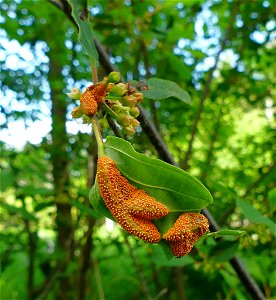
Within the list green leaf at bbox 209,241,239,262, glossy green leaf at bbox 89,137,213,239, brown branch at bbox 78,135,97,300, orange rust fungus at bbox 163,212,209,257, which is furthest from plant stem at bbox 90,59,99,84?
brown branch at bbox 78,135,97,300

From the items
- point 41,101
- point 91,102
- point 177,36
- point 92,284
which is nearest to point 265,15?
point 177,36

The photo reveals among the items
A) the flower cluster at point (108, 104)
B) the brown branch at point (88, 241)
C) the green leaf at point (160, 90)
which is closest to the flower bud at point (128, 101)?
the flower cluster at point (108, 104)

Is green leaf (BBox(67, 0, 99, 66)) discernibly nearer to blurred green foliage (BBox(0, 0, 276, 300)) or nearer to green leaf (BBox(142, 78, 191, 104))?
green leaf (BBox(142, 78, 191, 104))

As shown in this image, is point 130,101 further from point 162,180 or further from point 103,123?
point 162,180

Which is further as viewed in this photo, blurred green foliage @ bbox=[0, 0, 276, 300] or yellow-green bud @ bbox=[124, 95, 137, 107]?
blurred green foliage @ bbox=[0, 0, 276, 300]

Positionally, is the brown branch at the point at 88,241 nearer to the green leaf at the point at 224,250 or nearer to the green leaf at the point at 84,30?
the green leaf at the point at 224,250
